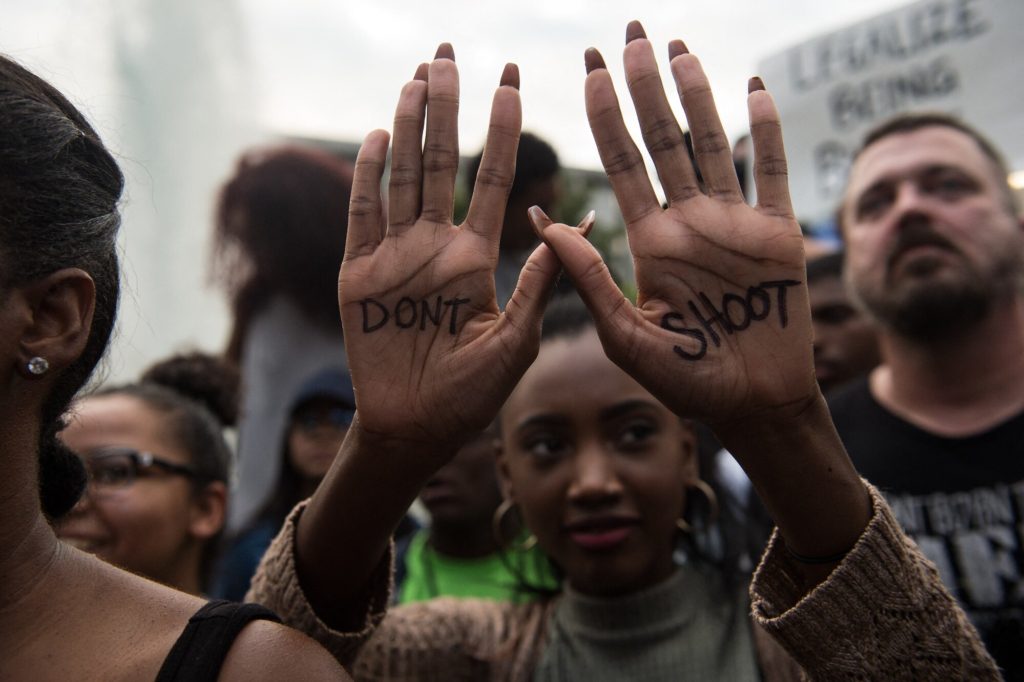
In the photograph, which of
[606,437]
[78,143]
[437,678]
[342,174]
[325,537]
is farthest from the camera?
[342,174]

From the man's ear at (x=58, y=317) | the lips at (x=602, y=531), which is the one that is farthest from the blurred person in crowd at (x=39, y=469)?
the lips at (x=602, y=531)

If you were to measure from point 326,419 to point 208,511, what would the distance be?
76 centimetres

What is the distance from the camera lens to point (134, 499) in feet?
Answer: 8.16

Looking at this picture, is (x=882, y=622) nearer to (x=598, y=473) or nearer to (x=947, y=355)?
(x=598, y=473)

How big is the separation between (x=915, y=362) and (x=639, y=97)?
5.56 ft

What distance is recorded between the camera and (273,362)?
388cm

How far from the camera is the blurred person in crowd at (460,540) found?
9.86ft

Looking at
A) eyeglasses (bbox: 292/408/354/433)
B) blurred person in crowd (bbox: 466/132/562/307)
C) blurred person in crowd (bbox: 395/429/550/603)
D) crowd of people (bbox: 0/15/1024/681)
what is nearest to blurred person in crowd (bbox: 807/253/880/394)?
crowd of people (bbox: 0/15/1024/681)

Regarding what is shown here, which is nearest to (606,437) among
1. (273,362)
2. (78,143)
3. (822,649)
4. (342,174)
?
(822,649)

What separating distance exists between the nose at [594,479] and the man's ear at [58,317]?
1.02m

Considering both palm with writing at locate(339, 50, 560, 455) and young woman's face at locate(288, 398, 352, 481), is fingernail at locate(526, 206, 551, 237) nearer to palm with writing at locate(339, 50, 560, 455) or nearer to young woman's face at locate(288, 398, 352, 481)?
palm with writing at locate(339, 50, 560, 455)

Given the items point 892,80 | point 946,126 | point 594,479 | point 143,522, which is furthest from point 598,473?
point 892,80

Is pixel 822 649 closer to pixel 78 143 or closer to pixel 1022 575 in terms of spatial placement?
pixel 1022 575

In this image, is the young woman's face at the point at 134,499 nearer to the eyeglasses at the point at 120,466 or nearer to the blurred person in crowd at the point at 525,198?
the eyeglasses at the point at 120,466
